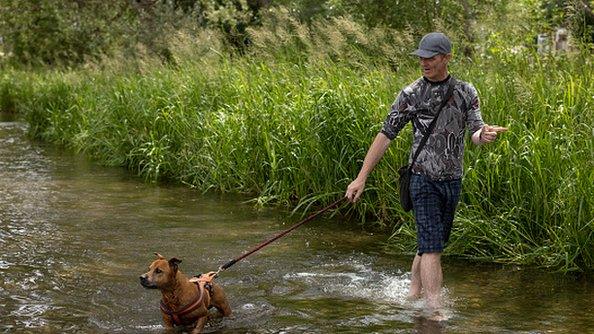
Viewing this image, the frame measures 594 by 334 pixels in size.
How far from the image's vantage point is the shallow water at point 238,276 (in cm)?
655

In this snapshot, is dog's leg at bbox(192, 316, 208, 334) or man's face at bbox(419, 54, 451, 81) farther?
man's face at bbox(419, 54, 451, 81)

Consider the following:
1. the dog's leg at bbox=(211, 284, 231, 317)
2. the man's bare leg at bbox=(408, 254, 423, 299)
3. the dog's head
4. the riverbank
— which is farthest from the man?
the riverbank

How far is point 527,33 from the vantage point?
10508 millimetres

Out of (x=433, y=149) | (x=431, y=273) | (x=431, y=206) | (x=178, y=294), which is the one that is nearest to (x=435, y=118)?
(x=433, y=149)

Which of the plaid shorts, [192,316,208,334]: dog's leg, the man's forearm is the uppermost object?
the man's forearm

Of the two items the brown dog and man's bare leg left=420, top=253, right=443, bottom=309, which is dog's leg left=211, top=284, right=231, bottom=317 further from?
man's bare leg left=420, top=253, right=443, bottom=309

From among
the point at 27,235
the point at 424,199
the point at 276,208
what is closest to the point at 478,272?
the point at 424,199

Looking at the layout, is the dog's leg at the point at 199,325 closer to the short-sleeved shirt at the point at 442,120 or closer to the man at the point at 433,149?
the man at the point at 433,149

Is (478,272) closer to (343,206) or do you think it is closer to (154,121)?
(343,206)

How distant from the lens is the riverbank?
26.2 feet

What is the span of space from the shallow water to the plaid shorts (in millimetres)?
541

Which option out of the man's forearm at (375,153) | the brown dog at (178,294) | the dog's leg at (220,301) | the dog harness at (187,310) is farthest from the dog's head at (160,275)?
the man's forearm at (375,153)

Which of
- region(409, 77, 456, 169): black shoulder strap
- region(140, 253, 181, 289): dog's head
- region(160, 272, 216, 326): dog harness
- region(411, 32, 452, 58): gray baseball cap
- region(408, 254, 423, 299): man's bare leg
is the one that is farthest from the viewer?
region(408, 254, 423, 299): man's bare leg

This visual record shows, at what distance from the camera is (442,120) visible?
645 cm
